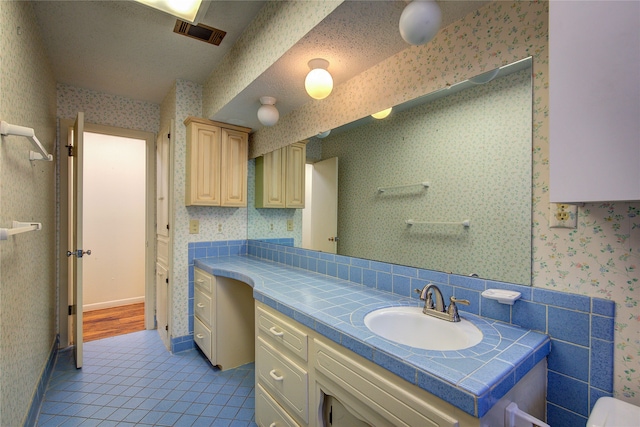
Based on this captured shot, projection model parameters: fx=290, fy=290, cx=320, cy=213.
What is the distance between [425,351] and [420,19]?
3.55 feet

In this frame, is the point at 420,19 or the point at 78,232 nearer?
the point at 420,19

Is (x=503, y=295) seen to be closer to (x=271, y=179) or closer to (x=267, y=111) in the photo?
(x=267, y=111)

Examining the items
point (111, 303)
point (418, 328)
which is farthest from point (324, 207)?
point (111, 303)

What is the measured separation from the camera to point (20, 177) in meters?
1.50

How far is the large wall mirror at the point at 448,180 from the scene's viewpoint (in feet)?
3.52

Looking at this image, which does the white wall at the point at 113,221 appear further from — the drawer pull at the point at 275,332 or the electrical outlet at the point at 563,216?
the electrical outlet at the point at 563,216

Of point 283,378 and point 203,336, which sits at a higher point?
point 283,378

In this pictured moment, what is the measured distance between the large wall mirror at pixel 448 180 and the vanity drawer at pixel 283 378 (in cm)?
69

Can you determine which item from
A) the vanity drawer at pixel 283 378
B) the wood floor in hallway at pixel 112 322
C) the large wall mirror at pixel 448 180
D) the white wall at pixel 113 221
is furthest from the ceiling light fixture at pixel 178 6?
the wood floor in hallway at pixel 112 322

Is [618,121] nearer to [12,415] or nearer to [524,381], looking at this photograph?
[524,381]

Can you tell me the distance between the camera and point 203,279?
7.91 feet

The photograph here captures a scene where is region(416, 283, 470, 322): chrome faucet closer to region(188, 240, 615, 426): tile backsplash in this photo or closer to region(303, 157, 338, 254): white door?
region(188, 240, 615, 426): tile backsplash

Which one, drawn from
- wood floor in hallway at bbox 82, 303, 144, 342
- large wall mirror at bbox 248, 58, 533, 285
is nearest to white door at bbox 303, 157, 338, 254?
large wall mirror at bbox 248, 58, 533, 285

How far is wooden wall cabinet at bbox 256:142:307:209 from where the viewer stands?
7.48 feet
